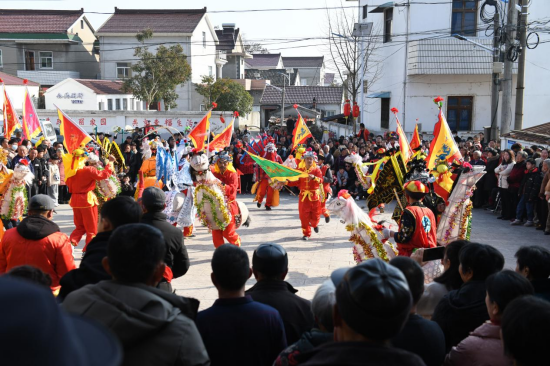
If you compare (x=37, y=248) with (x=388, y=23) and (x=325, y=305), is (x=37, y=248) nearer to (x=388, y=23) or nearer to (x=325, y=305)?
(x=325, y=305)

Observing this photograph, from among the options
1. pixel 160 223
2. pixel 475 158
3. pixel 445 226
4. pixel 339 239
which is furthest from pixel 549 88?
pixel 160 223

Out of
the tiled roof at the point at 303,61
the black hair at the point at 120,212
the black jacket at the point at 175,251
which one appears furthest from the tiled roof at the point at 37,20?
the black hair at the point at 120,212

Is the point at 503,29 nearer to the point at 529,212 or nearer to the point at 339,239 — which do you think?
the point at 529,212

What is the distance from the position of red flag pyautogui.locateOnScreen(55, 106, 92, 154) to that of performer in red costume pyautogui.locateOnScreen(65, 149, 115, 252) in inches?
18.3

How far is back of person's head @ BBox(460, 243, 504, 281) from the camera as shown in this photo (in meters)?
3.55

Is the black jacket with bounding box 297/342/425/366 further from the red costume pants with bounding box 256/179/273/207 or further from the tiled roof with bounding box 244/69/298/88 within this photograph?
the tiled roof with bounding box 244/69/298/88

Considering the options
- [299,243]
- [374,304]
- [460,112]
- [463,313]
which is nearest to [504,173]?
[299,243]

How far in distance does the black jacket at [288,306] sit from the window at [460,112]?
865 inches

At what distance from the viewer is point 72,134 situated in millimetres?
9852

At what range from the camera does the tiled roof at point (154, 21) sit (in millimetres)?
37188

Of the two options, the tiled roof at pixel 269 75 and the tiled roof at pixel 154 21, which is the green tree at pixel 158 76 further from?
the tiled roof at pixel 269 75

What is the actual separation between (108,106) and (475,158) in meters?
25.8

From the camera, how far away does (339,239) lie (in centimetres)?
1063

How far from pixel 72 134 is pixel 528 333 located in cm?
895
